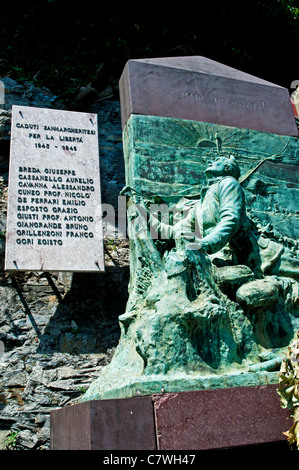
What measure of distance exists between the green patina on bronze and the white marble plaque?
169 centimetres

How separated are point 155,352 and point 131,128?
2103mm

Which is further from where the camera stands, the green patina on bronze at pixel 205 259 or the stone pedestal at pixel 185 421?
the green patina on bronze at pixel 205 259

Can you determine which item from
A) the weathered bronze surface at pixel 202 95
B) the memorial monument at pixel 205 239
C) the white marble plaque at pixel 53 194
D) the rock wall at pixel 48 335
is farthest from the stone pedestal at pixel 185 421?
the white marble plaque at pixel 53 194

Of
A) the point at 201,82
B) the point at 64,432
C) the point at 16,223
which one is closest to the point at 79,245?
the point at 16,223

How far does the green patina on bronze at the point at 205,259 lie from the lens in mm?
3127

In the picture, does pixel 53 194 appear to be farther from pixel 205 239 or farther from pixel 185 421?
pixel 185 421

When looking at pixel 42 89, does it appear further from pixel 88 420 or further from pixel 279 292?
pixel 88 420

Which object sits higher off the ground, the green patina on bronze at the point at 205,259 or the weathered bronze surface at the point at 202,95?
the weathered bronze surface at the point at 202,95

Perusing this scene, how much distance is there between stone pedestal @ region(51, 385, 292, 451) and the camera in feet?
8.82
